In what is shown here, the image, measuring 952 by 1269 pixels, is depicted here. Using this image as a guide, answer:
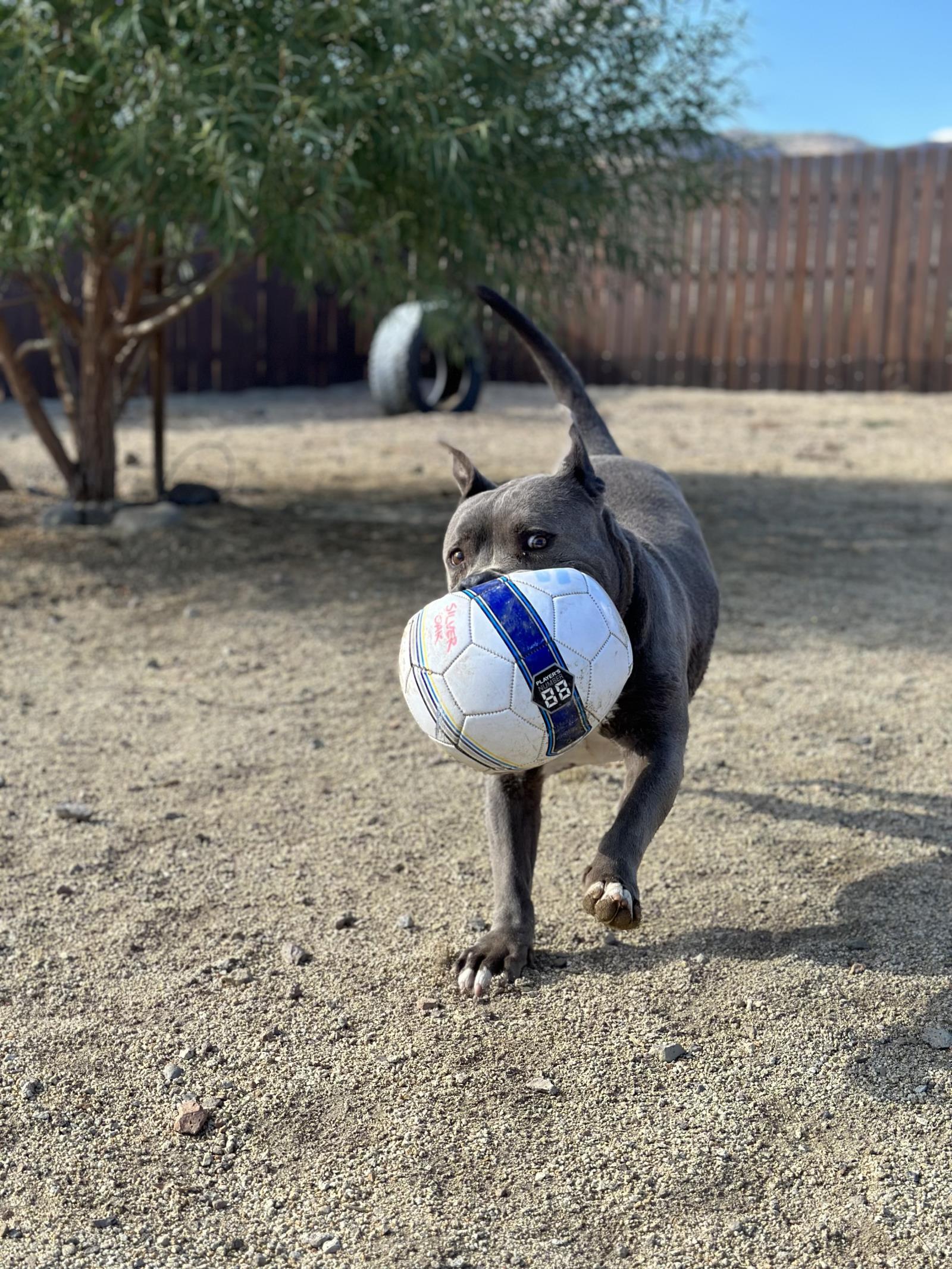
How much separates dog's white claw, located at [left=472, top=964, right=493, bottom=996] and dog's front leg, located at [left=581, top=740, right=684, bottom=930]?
35 cm

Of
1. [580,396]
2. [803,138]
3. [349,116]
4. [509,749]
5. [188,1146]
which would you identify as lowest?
[188,1146]

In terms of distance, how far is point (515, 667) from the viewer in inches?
97.6

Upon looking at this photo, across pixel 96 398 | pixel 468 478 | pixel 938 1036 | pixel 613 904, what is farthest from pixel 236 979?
pixel 96 398

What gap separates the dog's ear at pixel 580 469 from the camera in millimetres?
2801

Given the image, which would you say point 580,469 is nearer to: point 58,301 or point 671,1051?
point 671,1051

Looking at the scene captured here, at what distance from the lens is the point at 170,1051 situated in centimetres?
278

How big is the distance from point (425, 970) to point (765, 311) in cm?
1485

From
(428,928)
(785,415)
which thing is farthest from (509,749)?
(785,415)

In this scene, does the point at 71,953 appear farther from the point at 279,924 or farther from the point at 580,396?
the point at 580,396

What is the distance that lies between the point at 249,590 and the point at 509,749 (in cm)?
440

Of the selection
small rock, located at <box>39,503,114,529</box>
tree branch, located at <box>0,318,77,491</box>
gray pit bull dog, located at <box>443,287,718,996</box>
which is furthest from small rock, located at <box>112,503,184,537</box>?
gray pit bull dog, located at <box>443,287,718,996</box>

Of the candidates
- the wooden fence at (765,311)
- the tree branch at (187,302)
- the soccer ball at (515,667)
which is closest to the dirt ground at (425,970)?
the soccer ball at (515,667)

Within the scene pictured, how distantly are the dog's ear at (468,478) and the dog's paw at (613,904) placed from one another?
908 mm

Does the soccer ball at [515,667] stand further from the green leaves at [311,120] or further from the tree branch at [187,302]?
the tree branch at [187,302]
